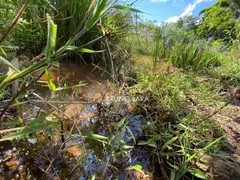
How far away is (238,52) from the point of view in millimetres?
3529

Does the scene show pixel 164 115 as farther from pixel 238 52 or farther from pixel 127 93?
pixel 238 52

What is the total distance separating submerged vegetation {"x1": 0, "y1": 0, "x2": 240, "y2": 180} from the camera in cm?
54

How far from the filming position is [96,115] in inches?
45.6

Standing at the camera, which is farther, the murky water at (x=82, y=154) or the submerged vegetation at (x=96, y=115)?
the murky water at (x=82, y=154)

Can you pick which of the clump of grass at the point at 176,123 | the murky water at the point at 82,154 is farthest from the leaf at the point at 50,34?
the clump of grass at the point at 176,123

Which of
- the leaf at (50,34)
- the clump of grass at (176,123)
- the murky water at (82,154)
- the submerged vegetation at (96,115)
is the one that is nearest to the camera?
the leaf at (50,34)

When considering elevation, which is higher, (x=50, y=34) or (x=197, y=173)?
(x=50, y=34)

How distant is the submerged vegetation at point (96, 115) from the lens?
539mm

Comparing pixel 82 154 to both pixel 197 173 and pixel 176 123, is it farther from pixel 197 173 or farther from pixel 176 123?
pixel 176 123

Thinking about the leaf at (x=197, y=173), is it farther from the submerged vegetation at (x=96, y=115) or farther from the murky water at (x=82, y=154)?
the murky water at (x=82, y=154)

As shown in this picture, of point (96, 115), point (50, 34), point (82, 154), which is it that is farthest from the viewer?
point (96, 115)

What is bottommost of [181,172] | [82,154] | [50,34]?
[181,172]

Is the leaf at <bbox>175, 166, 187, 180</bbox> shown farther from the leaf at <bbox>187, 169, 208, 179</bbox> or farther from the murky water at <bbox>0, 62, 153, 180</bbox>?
the murky water at <bbox>0, 62, 153, 180</bbox>

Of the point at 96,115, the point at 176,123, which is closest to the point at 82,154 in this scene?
the point at 96,115
